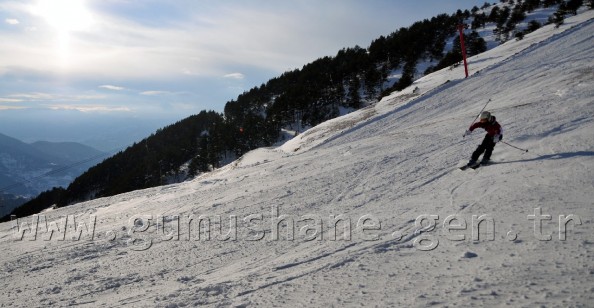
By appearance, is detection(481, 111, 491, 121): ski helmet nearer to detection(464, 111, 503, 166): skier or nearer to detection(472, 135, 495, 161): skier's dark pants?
detection(464, 111, 503, 166): skier

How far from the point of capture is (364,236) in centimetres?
580

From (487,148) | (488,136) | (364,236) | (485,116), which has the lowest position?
(364,236)

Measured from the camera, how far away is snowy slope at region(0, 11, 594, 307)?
4160 millimetres

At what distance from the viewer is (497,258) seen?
14.4 ft

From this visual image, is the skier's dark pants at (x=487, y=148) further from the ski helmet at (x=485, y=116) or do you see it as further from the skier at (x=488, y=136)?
the ski helmet at (x=485, y=116)

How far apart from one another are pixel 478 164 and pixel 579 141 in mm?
2401

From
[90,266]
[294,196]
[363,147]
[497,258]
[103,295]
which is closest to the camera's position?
[497,258]

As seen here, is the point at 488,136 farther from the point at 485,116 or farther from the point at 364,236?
the point at 364,236

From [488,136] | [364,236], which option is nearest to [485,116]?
[488,136]

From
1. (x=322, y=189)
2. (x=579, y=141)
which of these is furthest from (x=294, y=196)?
(x=579, y=141)

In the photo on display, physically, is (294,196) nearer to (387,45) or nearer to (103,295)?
(103,295)

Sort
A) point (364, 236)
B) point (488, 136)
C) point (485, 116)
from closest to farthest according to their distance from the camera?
point (364, 236), point (485, 116), point (488, 136)

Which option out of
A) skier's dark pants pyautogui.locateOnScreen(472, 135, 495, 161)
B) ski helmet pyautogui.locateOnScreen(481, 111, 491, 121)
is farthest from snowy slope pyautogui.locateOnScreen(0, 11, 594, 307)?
ski helmet pyautogui.locateOnScreen(481, 111, 491, 121)

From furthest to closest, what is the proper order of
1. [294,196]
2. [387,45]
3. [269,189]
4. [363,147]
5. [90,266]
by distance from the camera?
[387,45] → [363,147] → [269,189] → [294,196] → [90,266]
